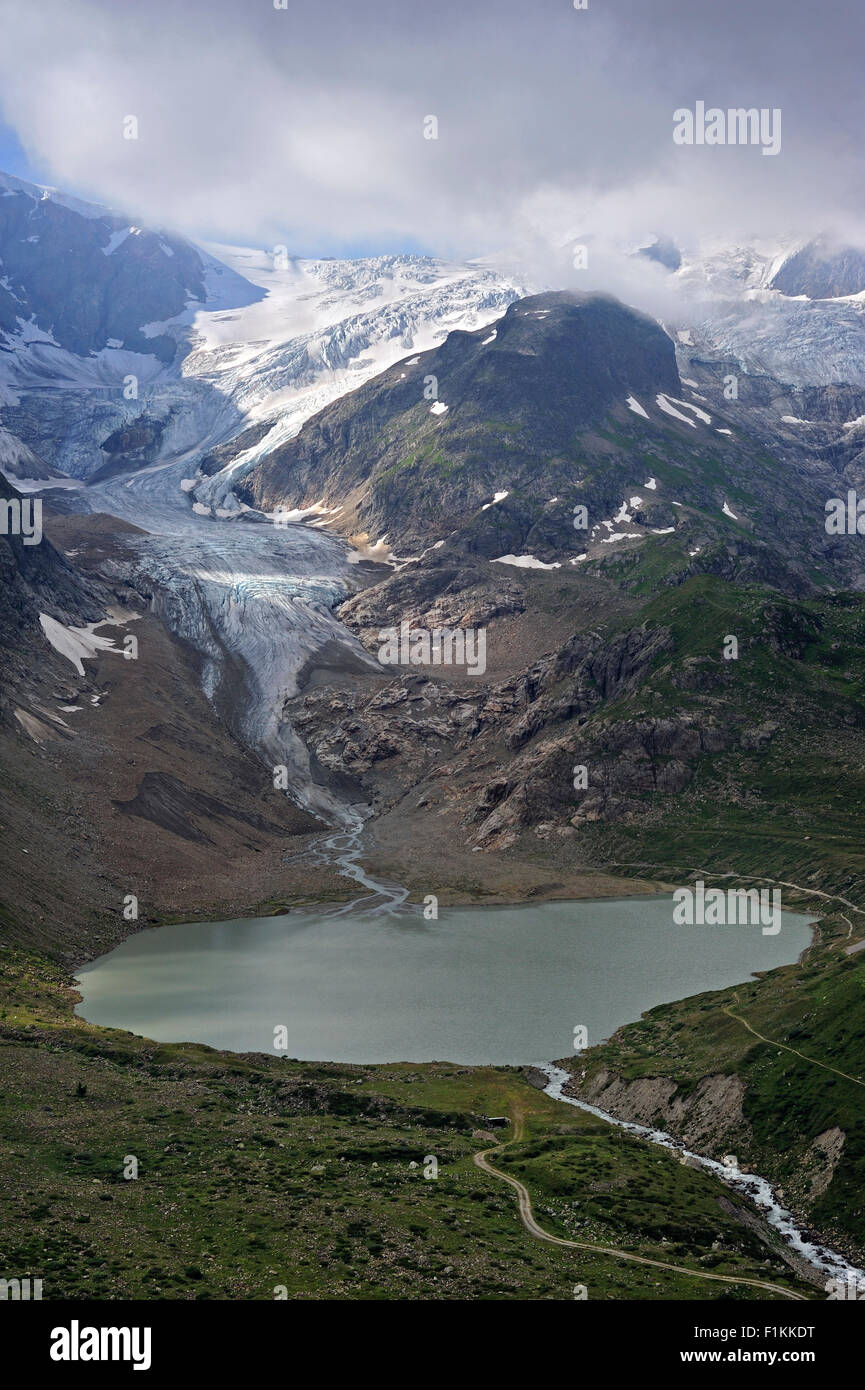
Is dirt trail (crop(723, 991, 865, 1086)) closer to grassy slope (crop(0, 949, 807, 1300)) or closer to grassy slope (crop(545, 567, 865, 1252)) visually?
grassy slope (crop(545, 567, 865, 1252))

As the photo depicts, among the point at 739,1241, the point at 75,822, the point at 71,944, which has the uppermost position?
the point at 75,822

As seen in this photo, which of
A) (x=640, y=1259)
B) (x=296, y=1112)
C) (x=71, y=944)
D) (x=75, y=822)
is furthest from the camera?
(x=75, y=822)

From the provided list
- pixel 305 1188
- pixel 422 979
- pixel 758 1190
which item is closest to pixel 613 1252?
pixel 305 1188

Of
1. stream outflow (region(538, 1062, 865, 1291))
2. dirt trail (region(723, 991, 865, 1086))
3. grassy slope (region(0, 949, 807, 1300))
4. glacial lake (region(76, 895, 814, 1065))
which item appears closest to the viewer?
grassy slope (region(0, 949, 807, 1300))

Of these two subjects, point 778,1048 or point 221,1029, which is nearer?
point 778,1048

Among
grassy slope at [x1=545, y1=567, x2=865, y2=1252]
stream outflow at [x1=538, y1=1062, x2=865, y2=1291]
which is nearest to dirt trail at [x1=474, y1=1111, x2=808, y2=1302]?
stream outflow at [x1=538, y1=1062, x2=865, y2=1291]

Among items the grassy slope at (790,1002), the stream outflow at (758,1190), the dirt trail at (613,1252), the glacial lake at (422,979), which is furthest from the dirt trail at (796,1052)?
the dirt trail at (613,1252)

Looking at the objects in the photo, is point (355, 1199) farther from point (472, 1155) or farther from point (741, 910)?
point (741, 910)

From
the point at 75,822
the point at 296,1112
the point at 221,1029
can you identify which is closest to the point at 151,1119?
the point at 296,1112
